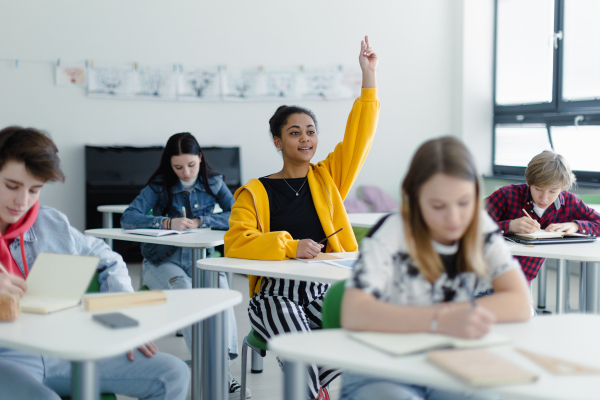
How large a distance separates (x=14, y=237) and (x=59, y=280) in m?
0.31

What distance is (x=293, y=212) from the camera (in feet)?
7.68

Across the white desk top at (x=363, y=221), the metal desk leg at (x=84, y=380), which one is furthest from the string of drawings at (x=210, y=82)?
the metal desk leg at (x=84, y=380)

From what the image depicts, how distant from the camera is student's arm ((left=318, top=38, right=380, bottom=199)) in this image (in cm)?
242

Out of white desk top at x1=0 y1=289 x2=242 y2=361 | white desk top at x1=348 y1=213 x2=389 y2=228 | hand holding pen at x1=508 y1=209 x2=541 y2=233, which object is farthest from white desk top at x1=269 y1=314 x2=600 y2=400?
white desk top at x1=348 y1=213 x2=389 y2=228

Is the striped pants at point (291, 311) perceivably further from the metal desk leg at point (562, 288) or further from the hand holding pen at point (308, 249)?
the metal desk leg at point (562, 288)

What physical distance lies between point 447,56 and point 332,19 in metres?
1.30

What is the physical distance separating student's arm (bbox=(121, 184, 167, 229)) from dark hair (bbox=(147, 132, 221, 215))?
0.06 metres

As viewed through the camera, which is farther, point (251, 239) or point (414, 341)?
point (251, 239)

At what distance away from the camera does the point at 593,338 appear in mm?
1229

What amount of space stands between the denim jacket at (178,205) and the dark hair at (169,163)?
0.07ft

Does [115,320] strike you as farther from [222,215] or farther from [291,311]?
[222,215]

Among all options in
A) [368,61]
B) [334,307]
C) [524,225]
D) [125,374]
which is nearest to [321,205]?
[368,61]

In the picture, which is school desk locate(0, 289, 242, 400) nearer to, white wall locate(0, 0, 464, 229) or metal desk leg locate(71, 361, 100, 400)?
metal desk leg locate(71, 361, 100, 400)

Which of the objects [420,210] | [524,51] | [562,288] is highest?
[524,51]
